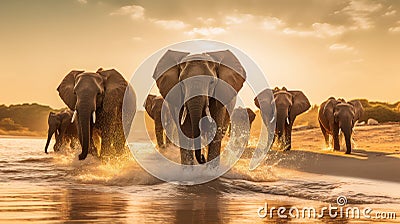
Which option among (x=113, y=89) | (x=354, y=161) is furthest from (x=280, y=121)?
(x=113, y=89)

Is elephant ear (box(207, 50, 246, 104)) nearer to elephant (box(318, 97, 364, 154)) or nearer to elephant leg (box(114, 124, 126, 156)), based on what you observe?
elephant leg (box(114, 124, 126, 156))

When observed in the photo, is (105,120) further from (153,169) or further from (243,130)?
(243,130)

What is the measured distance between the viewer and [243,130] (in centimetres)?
2834

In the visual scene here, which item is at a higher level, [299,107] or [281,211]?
[299,107]

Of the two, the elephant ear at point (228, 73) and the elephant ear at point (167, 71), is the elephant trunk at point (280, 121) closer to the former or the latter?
the elephant ear at point (228, 73)

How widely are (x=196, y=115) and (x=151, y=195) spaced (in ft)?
10.9

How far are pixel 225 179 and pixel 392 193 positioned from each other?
3.47 meters

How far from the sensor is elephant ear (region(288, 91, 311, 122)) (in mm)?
27809

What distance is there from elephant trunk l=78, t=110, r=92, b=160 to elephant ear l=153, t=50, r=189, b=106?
7.66 feet

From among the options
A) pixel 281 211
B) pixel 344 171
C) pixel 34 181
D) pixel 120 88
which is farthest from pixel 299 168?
pixel 281 211

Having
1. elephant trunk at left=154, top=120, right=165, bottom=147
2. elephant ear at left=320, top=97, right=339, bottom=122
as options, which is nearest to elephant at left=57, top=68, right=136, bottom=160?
elephant trunk at left=154, top=120, right=165, bottom=147

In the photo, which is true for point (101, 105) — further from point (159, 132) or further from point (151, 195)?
point (159, 132)

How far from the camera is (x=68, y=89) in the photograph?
1875 centimetres

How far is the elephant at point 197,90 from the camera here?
43.4ft
